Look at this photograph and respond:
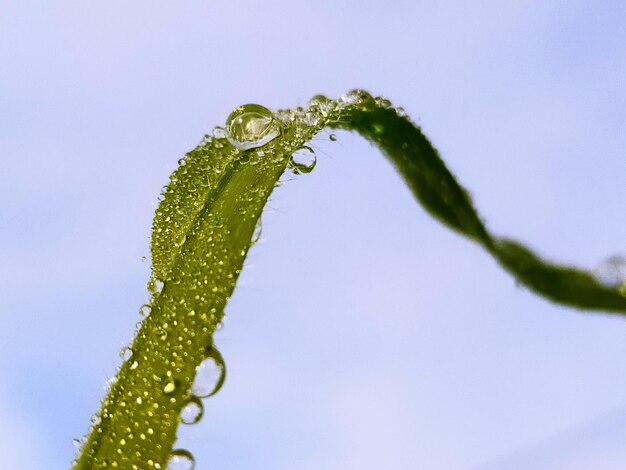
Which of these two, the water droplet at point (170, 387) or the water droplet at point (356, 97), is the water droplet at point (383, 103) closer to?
the water droplet at point (356, 97)

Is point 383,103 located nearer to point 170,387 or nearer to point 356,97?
point 356,97

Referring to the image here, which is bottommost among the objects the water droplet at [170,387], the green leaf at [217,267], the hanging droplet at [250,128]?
the water droplet at [170,387]

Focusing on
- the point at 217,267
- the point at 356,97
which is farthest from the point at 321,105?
the point at 217,267

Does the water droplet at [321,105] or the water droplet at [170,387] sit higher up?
the water droplet at [321,105]

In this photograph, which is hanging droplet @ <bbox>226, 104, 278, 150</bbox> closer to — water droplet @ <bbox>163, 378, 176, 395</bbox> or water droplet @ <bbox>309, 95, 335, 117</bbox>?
water droplet @ <bbox>309, 95, 335, 117</bbox>

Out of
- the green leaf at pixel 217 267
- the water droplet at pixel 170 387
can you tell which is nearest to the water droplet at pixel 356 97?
the green leaf at pixel 217 267

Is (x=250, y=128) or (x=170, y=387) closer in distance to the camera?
(x=170, y=387)

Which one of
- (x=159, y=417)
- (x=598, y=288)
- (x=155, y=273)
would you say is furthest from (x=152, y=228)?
(x=598, y=288)
